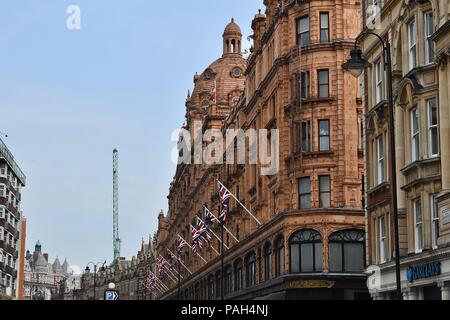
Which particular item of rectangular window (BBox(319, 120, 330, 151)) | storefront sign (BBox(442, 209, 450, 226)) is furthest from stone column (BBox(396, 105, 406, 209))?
rectangular window (BBox(319, 120, 330, 151))

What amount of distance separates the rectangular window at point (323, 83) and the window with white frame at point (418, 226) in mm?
21693

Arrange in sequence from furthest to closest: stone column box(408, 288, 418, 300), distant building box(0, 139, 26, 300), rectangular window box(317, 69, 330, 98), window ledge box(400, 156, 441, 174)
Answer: distant building box(0, 139, 26, 300)
rectangular window box(317, 69, 330, 98)
stone column box(408, 288, 418, 300)
window ledge box(400, 156, 441, 174)

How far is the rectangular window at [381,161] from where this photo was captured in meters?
38.6

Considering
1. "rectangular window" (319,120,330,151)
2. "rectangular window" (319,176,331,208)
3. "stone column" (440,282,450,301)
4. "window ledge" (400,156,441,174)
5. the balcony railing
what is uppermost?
the balcony railing

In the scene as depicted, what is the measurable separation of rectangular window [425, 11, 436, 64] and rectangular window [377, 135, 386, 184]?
6.14 metres

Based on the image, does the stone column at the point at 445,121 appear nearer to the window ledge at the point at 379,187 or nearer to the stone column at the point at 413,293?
the stone column at the point at 413,293

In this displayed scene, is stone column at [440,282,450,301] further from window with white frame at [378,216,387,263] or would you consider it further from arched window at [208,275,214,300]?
arched window at [208,275,214,300]

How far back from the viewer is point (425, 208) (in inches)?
1304

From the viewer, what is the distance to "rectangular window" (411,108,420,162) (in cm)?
3412

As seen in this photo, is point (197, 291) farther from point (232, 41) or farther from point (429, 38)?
point (429, 38)

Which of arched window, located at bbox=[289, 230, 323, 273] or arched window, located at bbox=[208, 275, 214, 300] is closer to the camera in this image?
arched window, located at bbox=[289, 230, 323, 273]

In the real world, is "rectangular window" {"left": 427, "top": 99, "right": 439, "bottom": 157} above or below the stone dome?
below
